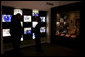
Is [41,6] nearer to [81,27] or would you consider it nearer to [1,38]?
[81,27]

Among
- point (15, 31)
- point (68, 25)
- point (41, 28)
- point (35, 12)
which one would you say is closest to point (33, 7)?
point (35, 12)

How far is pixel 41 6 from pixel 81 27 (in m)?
2.52

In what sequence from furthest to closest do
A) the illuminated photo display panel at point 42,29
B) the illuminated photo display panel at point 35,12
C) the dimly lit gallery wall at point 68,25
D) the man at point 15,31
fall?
the illuminated photo display panel at point 42,29, the illuminated photo display panel at point 35,12, the dimly lit gallery wall at point 68,25, the man at point 15,31

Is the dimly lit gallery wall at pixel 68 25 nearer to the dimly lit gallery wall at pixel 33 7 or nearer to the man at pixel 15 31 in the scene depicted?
the dimly lit gallery wall at pixel 33 7

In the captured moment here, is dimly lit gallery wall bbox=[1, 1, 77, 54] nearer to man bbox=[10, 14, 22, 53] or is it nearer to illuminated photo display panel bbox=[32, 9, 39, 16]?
illuminated photo display panel bbox=[32, 9, 39, 16]

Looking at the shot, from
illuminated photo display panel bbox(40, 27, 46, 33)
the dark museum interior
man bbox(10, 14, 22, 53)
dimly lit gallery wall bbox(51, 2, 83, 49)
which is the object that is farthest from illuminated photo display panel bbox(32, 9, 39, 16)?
man bbox(10, 14, 22, 53)

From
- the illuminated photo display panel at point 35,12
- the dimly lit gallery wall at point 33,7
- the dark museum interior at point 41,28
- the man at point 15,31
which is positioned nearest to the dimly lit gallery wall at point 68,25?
the dark museum interior at point 41,28

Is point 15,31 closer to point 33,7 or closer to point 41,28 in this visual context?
point 33,7

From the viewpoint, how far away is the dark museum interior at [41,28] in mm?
3795

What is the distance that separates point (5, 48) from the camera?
3996 mm

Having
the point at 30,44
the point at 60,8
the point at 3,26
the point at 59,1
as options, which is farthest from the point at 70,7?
the point at 3,26

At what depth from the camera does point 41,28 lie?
17.2 ft

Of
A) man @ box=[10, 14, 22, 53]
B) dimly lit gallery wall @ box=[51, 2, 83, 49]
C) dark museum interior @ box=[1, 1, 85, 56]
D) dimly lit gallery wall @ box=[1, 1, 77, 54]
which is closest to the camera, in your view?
man @ box=[10, 14, 22, 53]

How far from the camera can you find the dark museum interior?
3.79 m
